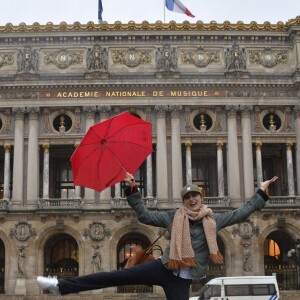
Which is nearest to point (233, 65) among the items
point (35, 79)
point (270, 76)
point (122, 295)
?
point (270, 76)

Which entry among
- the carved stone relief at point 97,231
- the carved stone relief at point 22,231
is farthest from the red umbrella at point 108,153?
the carved stone relief at point 22,231

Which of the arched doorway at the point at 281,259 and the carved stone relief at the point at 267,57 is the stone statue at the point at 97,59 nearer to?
the carved stone relief at the point at 267,57

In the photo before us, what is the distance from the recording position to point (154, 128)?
42531 millimetres

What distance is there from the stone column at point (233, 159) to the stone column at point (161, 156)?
13.2 feet

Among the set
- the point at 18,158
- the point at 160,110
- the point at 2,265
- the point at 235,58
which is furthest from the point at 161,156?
the point at 2,265

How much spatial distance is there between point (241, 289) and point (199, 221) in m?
23.5

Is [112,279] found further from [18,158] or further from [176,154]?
[18,158]

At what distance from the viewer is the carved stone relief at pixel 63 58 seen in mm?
43141

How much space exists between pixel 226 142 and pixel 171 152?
142 inches

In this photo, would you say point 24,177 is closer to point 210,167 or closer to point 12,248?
point 12,248

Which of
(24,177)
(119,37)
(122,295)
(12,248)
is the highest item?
(119,37)

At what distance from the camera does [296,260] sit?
4000 cm

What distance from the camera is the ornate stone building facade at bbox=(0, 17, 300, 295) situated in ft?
133

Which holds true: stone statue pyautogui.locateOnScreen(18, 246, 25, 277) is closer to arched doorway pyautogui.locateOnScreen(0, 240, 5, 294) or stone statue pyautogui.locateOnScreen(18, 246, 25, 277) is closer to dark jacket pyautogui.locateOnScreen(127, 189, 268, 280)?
arched doorway pyautogui.locateOnScreen(0, 240, 5, 294)
